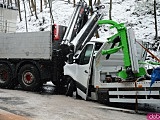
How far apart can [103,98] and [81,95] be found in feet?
4.19

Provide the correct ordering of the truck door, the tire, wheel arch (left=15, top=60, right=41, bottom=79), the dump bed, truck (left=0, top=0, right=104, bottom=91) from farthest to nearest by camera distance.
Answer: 1. the tire
2. wheel arch (left=15, top=60, right=41, bottom=79)
3. truck (left=0, top=0, right=104, bottom=91)
4. the dump bed
5. the truck door

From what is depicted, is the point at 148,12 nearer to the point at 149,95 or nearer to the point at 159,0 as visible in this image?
the point at 159,0

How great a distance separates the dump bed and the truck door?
154cm

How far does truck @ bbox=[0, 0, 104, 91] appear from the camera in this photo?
417 inches

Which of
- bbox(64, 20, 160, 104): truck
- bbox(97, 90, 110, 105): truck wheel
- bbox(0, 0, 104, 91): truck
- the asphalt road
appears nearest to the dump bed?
bbox(0, 0, 104, 91): truck

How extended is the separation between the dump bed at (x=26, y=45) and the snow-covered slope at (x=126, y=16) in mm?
9875

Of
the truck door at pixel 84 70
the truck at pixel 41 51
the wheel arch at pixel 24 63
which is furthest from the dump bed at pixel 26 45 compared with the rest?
the truck door at pixel 84 70

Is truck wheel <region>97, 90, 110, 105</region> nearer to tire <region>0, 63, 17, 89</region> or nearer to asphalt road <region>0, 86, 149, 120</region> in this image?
asphalt road <region>0, 86, 149, 120</region>

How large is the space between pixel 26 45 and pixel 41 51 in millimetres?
766

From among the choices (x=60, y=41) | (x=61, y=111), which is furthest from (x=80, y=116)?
(x=60, y=41)

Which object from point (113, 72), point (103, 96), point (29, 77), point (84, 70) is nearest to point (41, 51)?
point (29, 77)

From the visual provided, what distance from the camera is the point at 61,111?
716 centimetres

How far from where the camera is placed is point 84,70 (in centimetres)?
926

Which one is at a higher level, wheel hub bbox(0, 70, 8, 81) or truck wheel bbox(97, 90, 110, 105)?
wheel hub bbox(0, 70, 8, 81)
